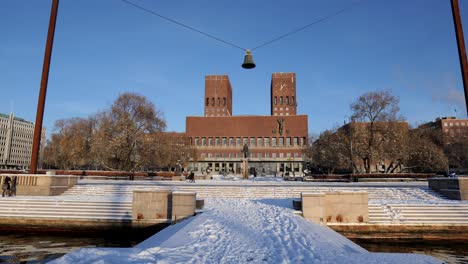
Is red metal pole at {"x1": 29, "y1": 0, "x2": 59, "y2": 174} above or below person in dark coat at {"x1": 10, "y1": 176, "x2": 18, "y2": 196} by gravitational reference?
above

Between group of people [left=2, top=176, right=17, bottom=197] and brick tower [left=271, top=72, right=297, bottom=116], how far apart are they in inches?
3809

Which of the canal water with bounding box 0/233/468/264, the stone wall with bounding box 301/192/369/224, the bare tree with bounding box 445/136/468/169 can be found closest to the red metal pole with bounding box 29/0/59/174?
the canal water with bounding box 0/233/468/264

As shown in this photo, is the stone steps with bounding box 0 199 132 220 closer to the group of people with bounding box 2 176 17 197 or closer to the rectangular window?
the group of people with bounding box 2 176 17 197

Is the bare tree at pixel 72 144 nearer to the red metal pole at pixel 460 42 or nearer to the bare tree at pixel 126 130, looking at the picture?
the bare tree at pixel 126 130

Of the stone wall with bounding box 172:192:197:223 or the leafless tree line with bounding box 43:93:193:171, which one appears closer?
the stone wall with bounding box 172:192:197:223

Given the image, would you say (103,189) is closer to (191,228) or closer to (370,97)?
(191,228)

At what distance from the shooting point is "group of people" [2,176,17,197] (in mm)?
18641

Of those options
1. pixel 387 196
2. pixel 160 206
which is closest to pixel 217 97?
pixel 387 196

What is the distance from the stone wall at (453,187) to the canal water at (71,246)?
23.1ft

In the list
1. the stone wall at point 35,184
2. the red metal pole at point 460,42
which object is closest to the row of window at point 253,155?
the red metal pole at point 460,42

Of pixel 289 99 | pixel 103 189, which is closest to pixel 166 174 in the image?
pixel 103 189

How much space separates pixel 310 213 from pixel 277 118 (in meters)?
78.9

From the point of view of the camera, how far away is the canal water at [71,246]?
9915 millimetres

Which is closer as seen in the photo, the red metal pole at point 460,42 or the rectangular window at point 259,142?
the red metal pole at point 460,42
